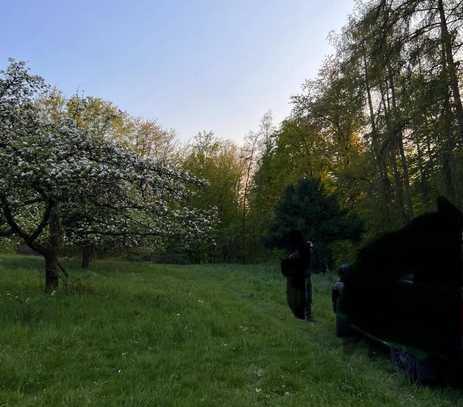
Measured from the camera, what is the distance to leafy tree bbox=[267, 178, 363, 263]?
77.5 ft

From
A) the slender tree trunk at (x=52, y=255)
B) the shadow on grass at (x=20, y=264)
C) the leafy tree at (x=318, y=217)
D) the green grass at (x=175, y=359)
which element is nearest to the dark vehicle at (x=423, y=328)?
the green grass at (x=175, y=359)

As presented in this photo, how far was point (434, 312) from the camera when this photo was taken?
4.84m

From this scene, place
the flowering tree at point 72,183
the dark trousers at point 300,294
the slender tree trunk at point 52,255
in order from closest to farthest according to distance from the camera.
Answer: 1. the dark trousers at point 300,294
2. the flowering tree at point 72,183
3. the slender tree trunk at point 52,255

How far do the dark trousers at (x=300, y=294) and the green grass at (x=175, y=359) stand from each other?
0.30m

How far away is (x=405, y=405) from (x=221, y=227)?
37.0m

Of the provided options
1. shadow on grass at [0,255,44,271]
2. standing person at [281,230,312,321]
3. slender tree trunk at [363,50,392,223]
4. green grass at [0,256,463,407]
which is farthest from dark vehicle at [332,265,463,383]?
shadow on grass at [0,255,44,271]

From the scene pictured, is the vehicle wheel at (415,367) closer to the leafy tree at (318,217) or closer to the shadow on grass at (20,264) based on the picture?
the shadow on grass at (20,264)

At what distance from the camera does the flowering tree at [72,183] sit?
845 cm

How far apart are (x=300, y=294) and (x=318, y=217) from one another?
16.8 metres

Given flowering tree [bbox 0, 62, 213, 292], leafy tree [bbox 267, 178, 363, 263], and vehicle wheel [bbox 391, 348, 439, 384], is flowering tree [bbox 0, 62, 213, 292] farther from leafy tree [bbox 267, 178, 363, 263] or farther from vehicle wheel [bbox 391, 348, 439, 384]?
leafy tree [bbox 267, 178, 363, 263]

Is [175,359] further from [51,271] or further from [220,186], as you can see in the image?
[220,186]

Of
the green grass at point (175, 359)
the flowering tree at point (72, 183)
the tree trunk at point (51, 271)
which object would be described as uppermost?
the flowering tree at point (72, 183)

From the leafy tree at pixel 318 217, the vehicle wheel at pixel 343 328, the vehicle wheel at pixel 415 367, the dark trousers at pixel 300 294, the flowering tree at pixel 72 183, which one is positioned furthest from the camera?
the leafy tree at pixel 318 217

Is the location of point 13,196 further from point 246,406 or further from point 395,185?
point 395,185
